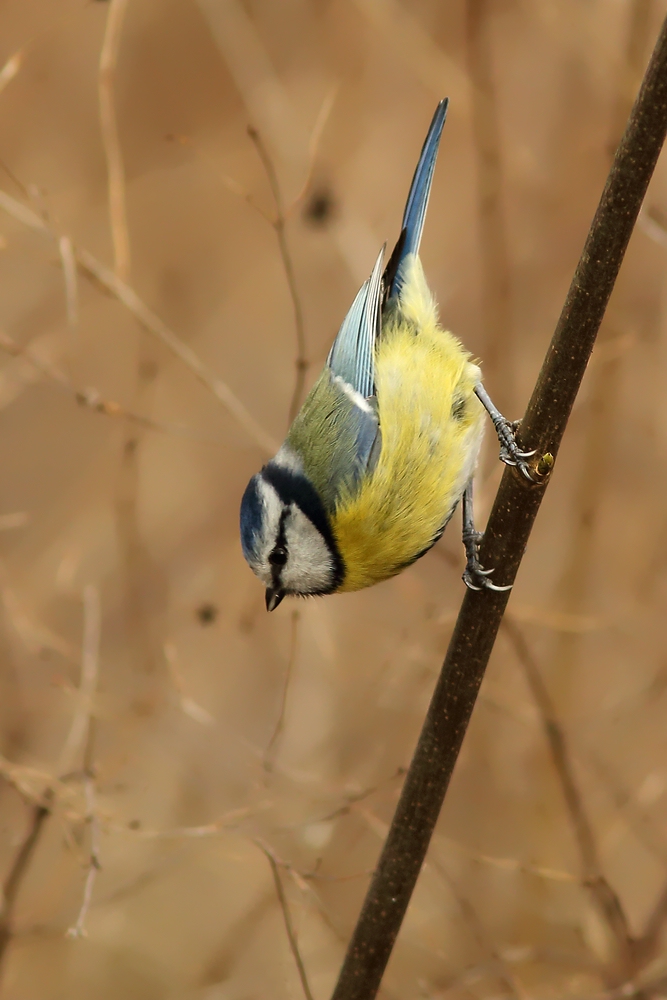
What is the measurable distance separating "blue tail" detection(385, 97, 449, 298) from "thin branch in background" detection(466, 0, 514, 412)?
0.37 meters

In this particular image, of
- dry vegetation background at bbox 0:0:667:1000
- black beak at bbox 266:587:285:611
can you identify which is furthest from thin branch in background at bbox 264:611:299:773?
black beak at bbox 266:587:285:611

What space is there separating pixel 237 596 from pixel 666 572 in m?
1.01

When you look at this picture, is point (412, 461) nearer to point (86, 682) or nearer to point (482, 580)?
point (482, 580)

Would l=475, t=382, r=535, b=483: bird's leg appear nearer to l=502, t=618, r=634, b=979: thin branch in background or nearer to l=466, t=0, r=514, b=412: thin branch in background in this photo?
l=466, t=0, r=514, b=412: thin branch in background

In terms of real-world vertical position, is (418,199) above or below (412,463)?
above

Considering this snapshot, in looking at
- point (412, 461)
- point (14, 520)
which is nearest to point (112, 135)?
point (14, 520)

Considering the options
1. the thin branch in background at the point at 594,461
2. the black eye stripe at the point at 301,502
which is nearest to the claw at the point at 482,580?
the black eye stripe at the point at 301,502

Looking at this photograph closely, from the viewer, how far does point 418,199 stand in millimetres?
1635

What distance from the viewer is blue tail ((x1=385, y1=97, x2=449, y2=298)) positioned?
1623 millimetres

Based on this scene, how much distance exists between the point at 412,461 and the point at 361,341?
0.34 meters

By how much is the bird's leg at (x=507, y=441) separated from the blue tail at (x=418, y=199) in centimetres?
34

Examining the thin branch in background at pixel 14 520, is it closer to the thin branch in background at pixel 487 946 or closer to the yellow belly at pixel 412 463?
the yellow belly at pixel 412 463

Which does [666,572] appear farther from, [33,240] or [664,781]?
[33,240]

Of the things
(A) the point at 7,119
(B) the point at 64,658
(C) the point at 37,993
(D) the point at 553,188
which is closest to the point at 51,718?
(B) the point at 64,658
